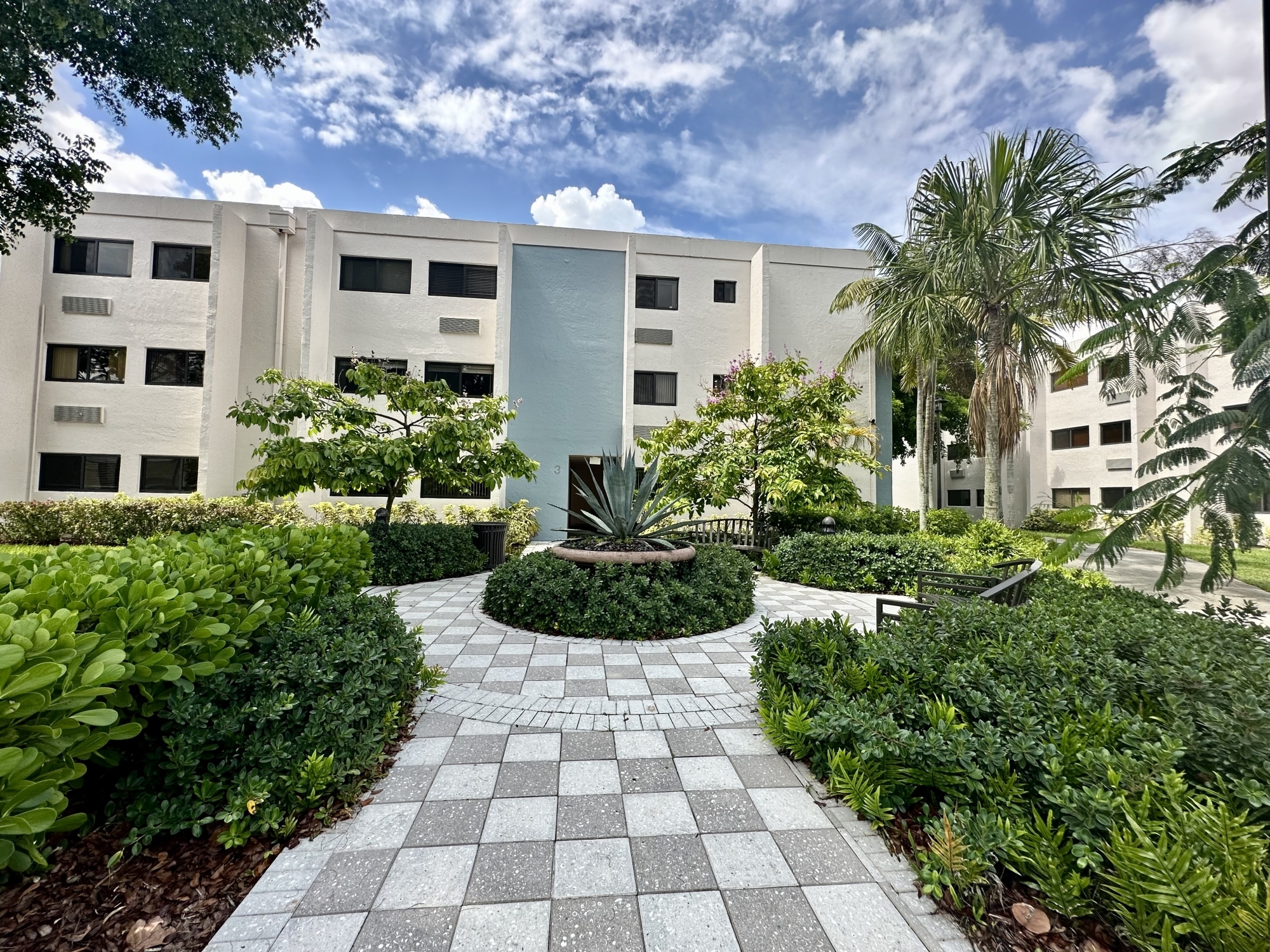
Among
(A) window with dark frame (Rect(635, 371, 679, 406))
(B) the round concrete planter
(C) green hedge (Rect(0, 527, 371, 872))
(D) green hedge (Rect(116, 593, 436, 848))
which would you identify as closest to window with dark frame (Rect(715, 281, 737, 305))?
(A) window with dark frame (Rect(635, 371, 679, 406))

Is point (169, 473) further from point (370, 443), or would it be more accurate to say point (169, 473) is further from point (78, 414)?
point (370, 443)

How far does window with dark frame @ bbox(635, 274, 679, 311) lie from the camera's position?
1457cm

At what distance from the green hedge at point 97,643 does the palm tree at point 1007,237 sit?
345 inches

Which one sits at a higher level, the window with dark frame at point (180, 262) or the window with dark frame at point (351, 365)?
the window with dark frame at point (180, 262)

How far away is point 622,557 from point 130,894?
158 inches

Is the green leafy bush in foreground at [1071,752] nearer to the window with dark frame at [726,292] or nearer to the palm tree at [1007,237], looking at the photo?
the palm tree at [1007,237]

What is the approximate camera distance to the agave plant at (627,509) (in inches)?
233

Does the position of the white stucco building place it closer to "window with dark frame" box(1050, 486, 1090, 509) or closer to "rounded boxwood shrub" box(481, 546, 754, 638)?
"rounded boxwood shrub" box(481, 546, 754, 638)

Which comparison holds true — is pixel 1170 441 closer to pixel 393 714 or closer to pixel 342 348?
pixel 393 714

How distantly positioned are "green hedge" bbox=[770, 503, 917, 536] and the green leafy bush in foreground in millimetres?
6578

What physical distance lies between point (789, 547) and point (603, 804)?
6.74 m

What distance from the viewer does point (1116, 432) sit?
60.2ft

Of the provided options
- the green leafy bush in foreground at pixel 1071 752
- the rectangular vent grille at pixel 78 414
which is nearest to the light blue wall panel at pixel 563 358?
the rectangular vent grille at pixel 78 414

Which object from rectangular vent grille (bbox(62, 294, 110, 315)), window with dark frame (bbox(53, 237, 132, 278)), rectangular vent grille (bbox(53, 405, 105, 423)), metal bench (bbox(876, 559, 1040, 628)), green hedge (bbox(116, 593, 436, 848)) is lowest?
green hedge (bbox(116, 593, 436, 848))
